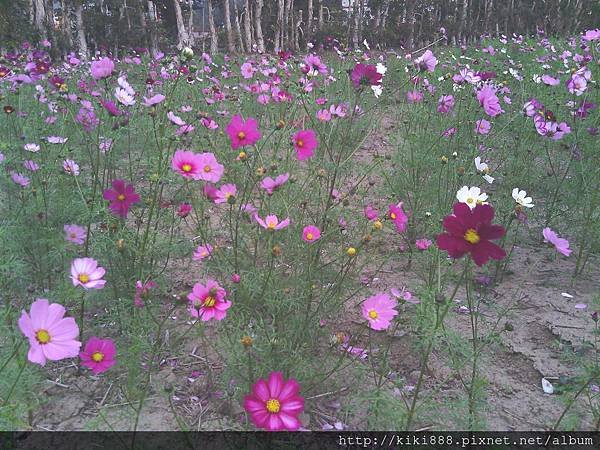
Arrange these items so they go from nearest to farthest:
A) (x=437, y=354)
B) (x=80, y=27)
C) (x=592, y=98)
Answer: (x=437, y=354), (x=592, y=98), (x=80, y=27)

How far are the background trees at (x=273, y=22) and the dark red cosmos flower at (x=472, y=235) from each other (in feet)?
24.9

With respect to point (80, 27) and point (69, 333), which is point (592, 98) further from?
point (80, 27)

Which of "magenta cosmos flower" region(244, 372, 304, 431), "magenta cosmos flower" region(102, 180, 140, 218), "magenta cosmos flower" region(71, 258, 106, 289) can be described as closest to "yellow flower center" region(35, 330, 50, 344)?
"magenta cosmos flower" region(71, 258, 106, 289)

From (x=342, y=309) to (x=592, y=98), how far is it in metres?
3.04

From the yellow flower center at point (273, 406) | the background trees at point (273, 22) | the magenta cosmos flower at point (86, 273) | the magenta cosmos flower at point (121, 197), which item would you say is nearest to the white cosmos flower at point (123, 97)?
the magenta cosmos flower at point (121, 197)

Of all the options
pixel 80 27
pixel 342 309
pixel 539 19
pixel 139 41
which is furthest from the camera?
pixel 539 19

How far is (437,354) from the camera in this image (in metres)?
1.57

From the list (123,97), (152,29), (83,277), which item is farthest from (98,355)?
(152,29)

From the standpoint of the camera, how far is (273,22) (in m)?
12.2

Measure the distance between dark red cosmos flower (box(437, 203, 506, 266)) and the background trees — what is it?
24.9 ft

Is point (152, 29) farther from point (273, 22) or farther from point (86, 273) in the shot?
point (86, 273)

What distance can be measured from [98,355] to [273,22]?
483 inches

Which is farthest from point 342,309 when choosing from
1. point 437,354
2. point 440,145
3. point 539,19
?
point 539,19

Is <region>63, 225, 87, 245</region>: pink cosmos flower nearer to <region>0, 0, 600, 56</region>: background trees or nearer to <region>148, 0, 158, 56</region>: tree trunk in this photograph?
<region>0, 0, 600, 56</region>: background trees
